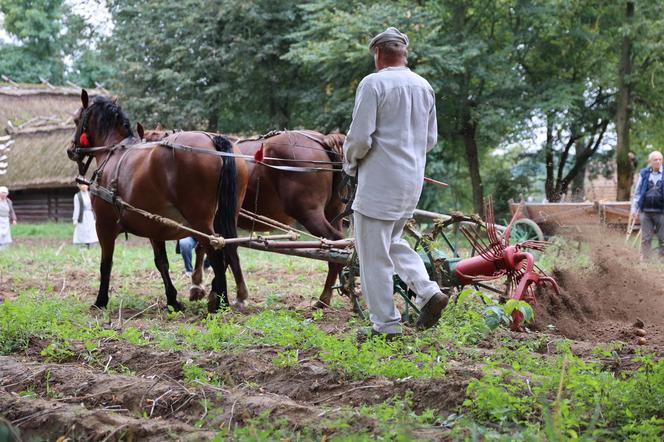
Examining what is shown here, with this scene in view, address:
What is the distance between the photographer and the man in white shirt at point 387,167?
556 centimetres

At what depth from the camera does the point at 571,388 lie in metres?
3.96

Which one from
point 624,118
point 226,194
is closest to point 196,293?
point 226,194

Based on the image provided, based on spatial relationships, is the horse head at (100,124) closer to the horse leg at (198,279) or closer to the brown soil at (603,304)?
the horse leg at (198,279)

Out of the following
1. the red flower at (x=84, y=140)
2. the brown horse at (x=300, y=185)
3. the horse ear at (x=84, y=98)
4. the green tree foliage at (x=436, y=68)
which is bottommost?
the brown horse at (x=300, y=185)

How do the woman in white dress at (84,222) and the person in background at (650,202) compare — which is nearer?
the person in background at (650,202)

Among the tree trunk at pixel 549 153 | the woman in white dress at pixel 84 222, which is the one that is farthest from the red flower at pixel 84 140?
the tree trunk at pixel 549 153

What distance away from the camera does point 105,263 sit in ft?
27.8

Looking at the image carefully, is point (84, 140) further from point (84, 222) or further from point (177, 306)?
point (84, 222)

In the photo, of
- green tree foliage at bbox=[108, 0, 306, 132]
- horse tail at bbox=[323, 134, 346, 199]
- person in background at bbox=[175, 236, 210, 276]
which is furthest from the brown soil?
green tree foliage at bbox=[108, 0, 306, 132]

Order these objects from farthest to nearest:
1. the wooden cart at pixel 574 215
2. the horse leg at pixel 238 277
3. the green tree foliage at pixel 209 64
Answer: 1. the green tree foliage at pixel 209 64
2. the wooden cart at pixel 574 215
3. the horse leg at pixel 238 277

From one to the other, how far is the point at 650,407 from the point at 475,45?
1700 centimetres

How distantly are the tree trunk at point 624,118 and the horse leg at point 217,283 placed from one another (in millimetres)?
14376

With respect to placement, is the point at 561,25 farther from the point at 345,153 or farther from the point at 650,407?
the point at 650,407

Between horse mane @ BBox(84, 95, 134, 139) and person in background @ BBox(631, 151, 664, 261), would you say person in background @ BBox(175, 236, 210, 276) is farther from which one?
person in background @ BBox(631, 151, 664, 261)
